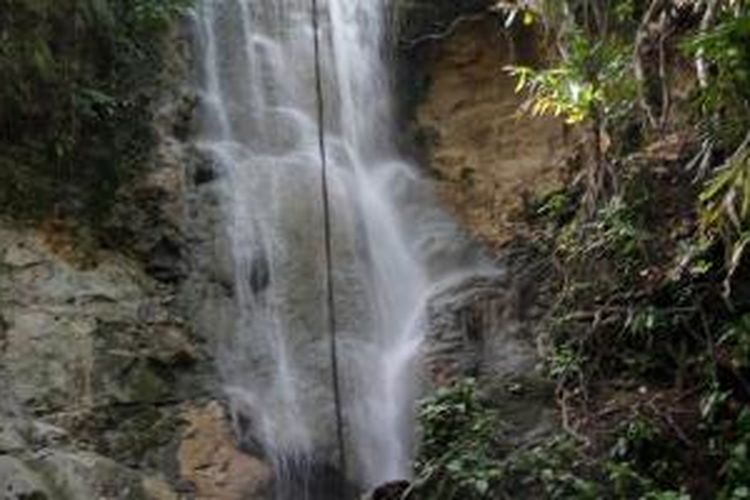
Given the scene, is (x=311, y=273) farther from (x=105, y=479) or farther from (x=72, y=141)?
(x=105, y=479)

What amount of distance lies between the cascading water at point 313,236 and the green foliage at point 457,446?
28.2 inches

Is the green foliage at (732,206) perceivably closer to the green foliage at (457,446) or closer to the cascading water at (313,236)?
the green foliage at (457,446)

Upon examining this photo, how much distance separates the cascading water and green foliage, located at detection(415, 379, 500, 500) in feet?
2.35

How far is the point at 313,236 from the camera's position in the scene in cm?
908

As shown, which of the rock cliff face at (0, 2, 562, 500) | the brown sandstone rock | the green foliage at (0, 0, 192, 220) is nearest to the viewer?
the rock cliff face at (0, 2, 562, 500)

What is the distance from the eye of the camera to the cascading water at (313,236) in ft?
26.0

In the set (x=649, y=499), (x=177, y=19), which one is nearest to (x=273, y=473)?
(x=649, y=499)

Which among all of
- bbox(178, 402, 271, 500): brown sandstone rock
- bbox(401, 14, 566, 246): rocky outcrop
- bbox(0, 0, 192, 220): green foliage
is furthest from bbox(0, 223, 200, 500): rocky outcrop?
bbox(401, 14, 566, 246): rocky outcrop

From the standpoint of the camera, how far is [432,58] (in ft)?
36.1

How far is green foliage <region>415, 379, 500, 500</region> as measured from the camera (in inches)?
256

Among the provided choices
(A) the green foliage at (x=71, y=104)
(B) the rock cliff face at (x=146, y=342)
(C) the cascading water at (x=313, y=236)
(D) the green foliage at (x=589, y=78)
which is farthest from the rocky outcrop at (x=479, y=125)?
(A) the green foliage at (x=71, y=104)

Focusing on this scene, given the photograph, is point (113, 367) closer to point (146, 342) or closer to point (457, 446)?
point (146, 342)

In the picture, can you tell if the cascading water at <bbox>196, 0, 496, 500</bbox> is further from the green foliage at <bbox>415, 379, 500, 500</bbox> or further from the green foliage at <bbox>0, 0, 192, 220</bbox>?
the green foliage at <bbox>0, 0, 192, 220</bbox>

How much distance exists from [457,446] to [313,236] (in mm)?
2753
